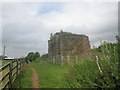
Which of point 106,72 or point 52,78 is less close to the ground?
point 106,72

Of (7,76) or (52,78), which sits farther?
(52,78)

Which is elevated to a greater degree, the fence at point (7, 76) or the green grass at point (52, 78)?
the fence at point (7, 76)

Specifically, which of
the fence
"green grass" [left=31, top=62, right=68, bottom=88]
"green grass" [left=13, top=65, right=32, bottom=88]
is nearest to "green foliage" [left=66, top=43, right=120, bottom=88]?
"green grass" [left=31, top=62, right=68, bottom=88]

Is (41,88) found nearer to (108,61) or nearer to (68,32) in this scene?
(108,61)

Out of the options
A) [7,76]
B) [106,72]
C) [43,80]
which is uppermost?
[106,72]

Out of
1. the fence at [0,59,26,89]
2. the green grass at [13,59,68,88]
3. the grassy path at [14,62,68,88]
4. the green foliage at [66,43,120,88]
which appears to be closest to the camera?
the green foliage at [66,43,120,88]

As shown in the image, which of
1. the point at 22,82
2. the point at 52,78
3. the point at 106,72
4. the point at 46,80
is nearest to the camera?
the point at 106,72

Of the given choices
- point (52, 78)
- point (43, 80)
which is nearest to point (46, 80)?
point (43, 80)

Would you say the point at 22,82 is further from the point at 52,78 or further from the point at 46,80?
the point at 52,78

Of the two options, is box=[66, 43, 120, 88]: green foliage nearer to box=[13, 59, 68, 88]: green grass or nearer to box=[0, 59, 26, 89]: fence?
box=[13, 59, 68, 88]: green grass

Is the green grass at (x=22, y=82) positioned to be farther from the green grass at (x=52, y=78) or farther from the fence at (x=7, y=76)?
the fence at (x=7, y=76)

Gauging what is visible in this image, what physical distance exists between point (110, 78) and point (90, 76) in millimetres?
599

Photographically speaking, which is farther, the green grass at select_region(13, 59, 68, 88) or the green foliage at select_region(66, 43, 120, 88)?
the green grass at select_region(13, 59, 68, 88)

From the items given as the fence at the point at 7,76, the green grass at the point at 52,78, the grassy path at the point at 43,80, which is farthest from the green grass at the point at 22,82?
the fence at the point at 7,76
